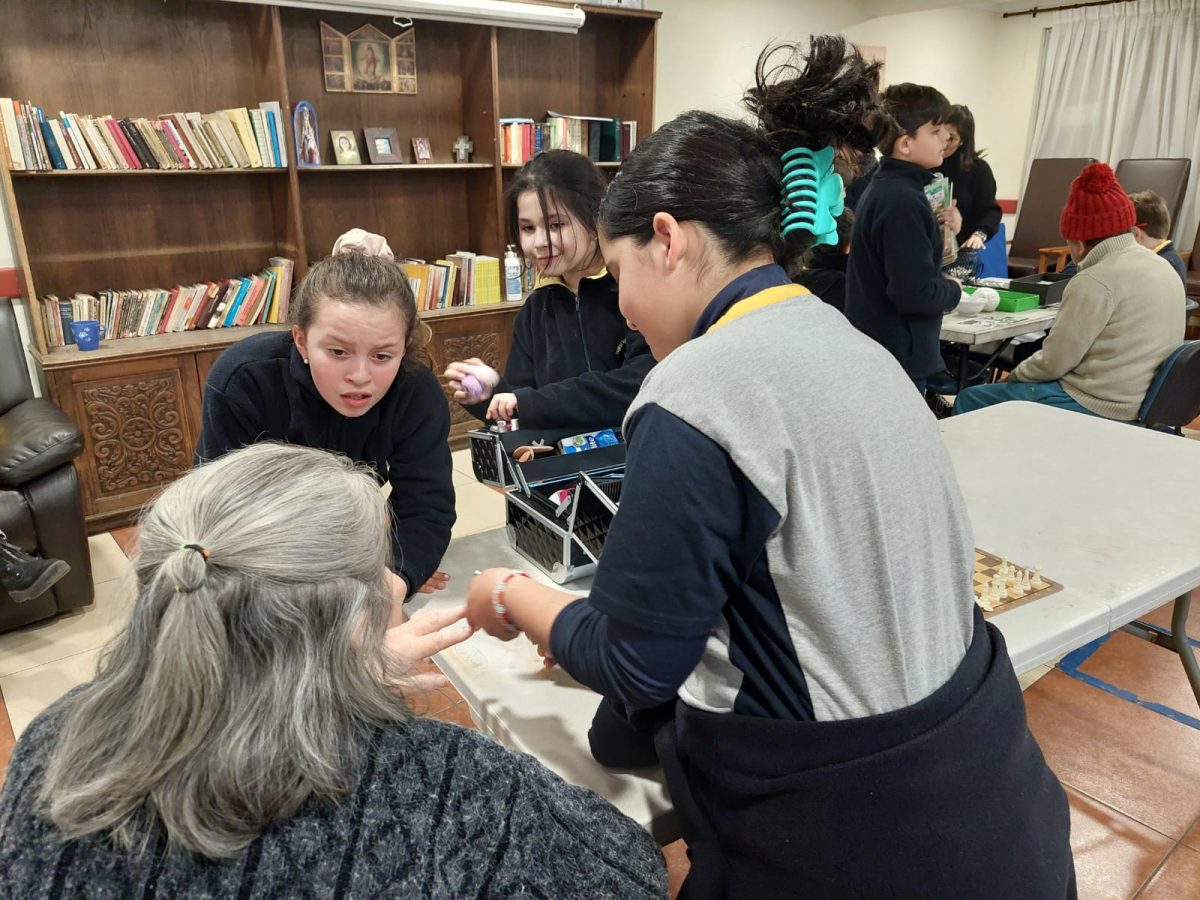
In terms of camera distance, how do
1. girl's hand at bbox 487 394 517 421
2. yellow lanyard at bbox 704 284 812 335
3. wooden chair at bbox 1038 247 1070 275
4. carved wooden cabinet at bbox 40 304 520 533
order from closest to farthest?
1. yellow lanyard at bbox 704 284 812 335
2. girl's hand at bbox 487 394 517 421
3. carved wooden cabinet at bbox 40 304 520 533
4. wooden chair at bbox 1038 247 1070 275

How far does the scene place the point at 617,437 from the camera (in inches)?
64.6

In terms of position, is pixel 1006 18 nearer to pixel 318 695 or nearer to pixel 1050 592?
pixel 1050 592

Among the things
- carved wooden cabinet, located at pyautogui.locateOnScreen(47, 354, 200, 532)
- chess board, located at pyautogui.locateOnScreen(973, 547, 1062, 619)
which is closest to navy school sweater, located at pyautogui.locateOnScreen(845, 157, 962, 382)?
chess board, located at pyautogui.locateOnScreen(973, 547, 1062, 619)

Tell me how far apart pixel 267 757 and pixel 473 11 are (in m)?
3.63

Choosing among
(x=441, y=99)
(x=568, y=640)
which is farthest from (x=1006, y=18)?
(x=568, y=640)

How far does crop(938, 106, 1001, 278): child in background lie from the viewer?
13.6 feet

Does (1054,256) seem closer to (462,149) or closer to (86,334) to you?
(462,149)

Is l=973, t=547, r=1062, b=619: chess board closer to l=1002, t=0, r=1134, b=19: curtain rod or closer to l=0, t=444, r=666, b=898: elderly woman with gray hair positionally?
l=0, t=444, r=666, b=898: elderly woman with gray hair

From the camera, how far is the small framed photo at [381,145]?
3.93 m

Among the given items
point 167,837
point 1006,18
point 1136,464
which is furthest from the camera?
point 1006,18

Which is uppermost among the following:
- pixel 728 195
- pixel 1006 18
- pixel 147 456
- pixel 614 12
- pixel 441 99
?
pixel 1006 18

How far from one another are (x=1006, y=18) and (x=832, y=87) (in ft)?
23.9

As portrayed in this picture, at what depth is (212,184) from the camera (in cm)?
367

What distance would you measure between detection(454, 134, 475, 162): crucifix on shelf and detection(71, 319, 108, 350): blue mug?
72.8 inches
